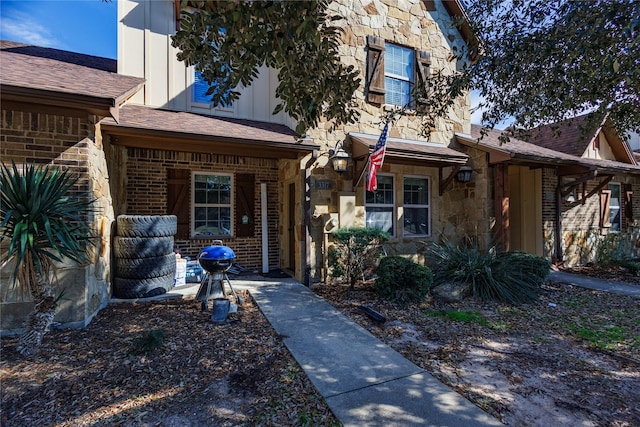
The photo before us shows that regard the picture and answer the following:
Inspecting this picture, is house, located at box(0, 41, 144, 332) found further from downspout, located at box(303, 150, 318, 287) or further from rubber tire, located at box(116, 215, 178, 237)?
downspout, located at box(303, 150, 318, 287)

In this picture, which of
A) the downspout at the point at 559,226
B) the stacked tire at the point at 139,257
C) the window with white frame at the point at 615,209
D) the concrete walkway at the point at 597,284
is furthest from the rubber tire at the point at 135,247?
the window with white frame at the point at 615,209

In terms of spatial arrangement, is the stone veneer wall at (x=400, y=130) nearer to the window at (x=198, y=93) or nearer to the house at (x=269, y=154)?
the house at (x=269, y=154)

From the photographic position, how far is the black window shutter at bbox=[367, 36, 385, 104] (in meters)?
7.31

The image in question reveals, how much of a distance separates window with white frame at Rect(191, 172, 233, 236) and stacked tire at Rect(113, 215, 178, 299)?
5.64 feet

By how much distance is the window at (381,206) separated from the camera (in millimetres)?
7492

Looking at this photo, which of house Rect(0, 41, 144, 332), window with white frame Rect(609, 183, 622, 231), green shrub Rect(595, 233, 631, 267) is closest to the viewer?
house Rect(0, 41, 144, 332)

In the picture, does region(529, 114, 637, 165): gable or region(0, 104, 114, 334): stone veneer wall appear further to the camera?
region(529, 114, 637, 165): gable

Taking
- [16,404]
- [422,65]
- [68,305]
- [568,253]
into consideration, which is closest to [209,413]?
[16,404]

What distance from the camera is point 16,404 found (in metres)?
2.53

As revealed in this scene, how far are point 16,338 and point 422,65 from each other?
9.20m

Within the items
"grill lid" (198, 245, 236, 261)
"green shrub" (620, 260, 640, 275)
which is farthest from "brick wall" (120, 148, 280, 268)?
"green shrub" (620, 260, 640, 275)

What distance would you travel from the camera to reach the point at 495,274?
6.15m

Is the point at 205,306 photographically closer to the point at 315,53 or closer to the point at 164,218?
the point at 164,218

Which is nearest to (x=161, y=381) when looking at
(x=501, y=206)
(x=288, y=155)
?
(x=288, y=155)
